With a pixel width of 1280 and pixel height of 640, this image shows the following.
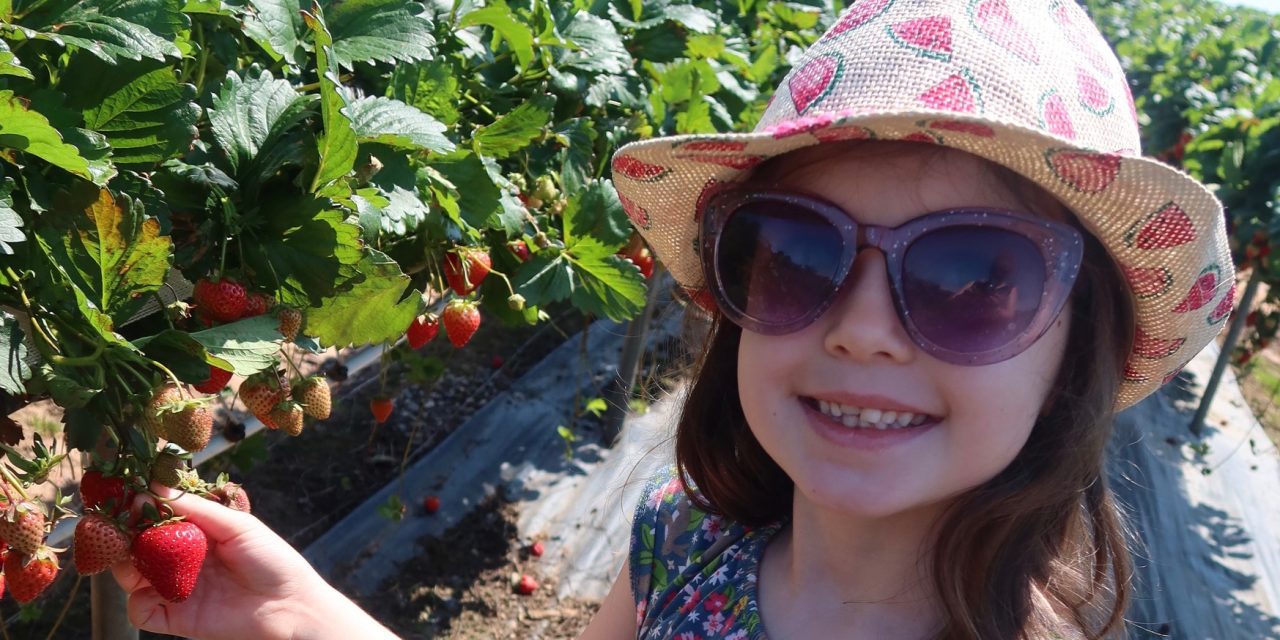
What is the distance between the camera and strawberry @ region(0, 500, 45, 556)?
1.05 meters

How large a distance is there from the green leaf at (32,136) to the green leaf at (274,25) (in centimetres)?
38

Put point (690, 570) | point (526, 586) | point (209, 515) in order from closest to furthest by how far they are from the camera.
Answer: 1. point (209, 515)
2. point (690, 570)
3. point (526, 586)

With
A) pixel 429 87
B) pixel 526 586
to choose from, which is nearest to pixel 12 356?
pixel 429 87

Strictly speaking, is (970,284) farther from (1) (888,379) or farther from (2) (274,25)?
(2) (274,25)

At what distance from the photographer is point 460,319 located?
5.95ft

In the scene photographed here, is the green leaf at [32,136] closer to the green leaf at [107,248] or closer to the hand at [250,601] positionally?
the green leaf at [107,248]

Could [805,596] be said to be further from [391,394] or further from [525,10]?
[391,394]

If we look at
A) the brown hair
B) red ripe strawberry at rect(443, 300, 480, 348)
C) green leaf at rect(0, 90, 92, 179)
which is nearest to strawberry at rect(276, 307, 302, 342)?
green leaf at rect(0, 90, 92, 179)

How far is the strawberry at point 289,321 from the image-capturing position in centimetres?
121

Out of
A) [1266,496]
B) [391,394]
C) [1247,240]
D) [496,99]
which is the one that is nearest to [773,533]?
[496,99]

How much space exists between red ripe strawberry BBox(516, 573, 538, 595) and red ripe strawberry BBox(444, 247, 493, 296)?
1.80m

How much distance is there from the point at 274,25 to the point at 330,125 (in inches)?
11.5

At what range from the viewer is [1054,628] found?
47.8 inches

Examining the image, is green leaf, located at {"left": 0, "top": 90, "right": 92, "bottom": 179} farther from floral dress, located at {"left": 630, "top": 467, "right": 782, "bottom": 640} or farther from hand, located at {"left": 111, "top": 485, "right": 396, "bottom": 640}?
floral dress, located at {"left": 630, "top": 467, "right": 782, "bottom": 640}
